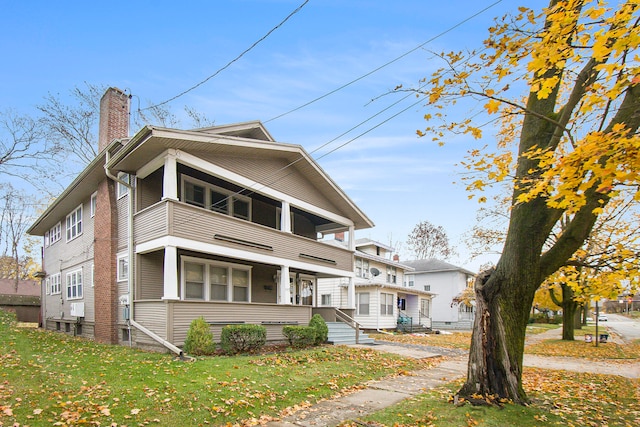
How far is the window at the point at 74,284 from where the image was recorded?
1972 cm

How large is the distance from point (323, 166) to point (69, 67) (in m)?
10.9

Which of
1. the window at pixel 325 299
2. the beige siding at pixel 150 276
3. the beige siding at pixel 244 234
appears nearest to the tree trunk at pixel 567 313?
the beige siding at pixel 244 234

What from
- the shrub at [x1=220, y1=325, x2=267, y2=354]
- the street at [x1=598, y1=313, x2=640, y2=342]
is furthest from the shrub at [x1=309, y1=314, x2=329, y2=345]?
the street at [x1=598, y1=313, x2=640, y2=342]

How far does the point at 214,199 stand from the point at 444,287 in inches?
1361

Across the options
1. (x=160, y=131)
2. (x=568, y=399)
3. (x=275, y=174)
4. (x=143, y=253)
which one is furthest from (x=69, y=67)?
(x=568, y=399)

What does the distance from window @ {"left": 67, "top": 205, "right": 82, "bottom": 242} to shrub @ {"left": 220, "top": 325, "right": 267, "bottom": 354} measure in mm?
11256

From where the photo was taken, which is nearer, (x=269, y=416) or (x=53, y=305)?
(x=269, y=416)

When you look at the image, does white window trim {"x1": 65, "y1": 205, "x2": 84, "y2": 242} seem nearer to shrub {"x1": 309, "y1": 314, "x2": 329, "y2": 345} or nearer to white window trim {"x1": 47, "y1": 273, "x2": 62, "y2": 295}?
white window trim {"x1": 47, "y1": 273, "x2": 62, "y2": 295}

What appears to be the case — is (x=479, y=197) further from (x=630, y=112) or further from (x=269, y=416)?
(x=269, y=416)

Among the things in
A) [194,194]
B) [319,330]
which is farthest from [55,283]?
[319,330]

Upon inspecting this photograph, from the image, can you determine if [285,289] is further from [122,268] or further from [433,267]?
[433,267]

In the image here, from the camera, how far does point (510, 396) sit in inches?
297

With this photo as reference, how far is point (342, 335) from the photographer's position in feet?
62.1

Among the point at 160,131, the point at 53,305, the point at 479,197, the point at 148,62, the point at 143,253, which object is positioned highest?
the point at 148,62
